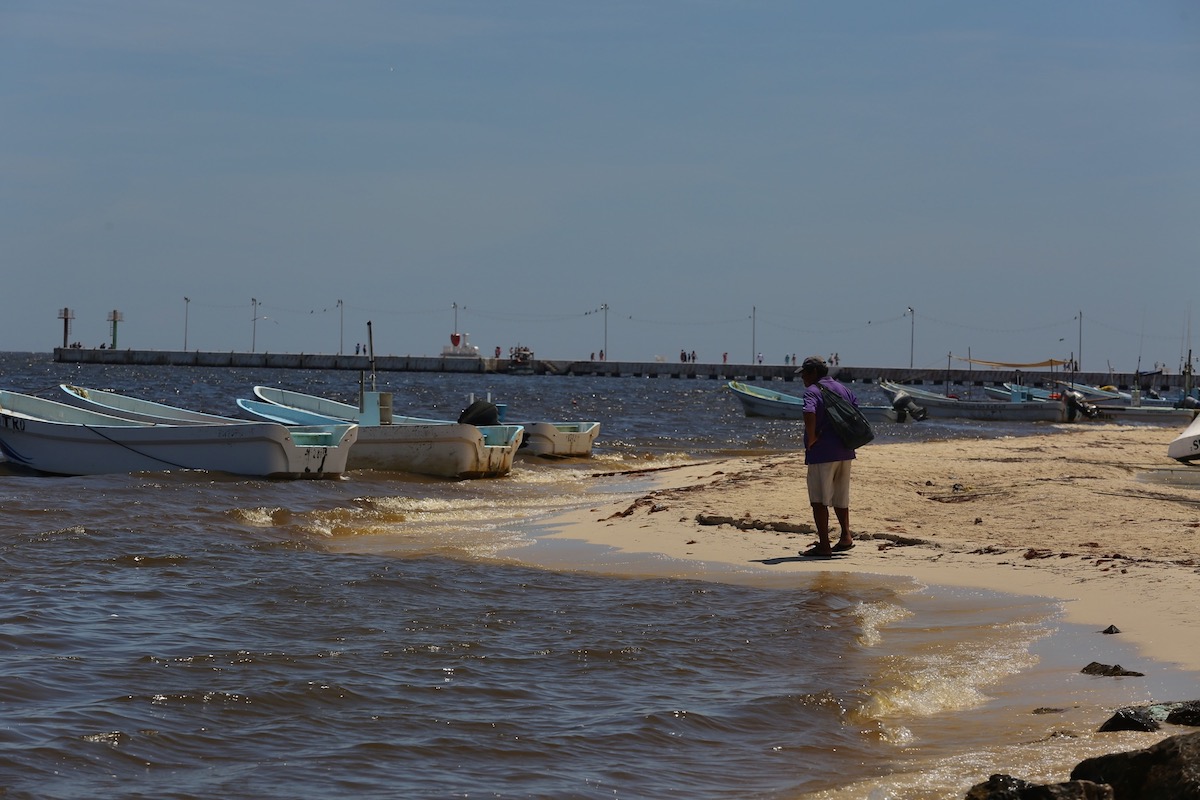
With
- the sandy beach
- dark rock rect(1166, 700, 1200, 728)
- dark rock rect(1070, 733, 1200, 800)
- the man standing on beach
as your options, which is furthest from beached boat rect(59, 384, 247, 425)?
dark rock rect(1070, 733, 1200, 800)

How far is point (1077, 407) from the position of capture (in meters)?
47.2

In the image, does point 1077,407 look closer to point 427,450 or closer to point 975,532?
point 427,450

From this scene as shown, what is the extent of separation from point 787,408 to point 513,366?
75284mm

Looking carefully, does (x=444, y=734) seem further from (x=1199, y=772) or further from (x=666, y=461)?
(x=666, y=461)

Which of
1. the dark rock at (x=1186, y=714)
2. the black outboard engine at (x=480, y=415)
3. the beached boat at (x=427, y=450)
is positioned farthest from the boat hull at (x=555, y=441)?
the dark rock at (x=1186, y=714)

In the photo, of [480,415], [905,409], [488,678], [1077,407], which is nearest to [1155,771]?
[488,678]

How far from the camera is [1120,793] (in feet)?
14.2

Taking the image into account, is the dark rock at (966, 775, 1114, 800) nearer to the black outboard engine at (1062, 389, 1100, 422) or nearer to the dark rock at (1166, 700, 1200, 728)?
the dark rock at (1166, 700, 1200, 728)

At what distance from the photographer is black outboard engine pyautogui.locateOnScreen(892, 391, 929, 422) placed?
45.4 m

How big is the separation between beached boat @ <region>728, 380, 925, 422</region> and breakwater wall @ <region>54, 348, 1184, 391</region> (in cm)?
7304

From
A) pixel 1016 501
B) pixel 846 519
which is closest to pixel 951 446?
pixel 1016 501

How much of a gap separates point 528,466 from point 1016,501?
12007 mm

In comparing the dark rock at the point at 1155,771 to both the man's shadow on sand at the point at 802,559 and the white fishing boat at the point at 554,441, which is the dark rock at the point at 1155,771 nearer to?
the man's shadow on sand at the point at 802,559

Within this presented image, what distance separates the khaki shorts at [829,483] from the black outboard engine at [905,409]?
35254 mm
